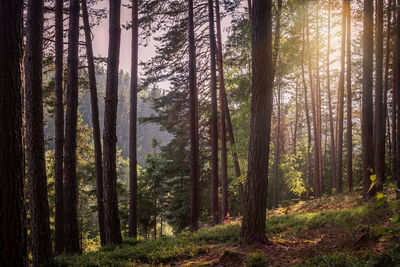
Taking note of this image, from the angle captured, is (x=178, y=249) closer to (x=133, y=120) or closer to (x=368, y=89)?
(x=133, y=120)

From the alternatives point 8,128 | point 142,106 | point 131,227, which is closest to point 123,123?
point 142,106

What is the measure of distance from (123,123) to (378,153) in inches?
4897

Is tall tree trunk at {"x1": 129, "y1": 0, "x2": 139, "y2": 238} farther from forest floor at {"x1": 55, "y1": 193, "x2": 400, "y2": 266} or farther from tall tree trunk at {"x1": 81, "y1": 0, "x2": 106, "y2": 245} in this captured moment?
forest floor at {"x1": 55, "y1": 193, "x2": 400, "y2": 266}

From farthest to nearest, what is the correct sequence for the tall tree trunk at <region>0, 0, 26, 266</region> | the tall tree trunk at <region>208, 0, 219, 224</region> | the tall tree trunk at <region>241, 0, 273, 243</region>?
the tall tree trunk at <region>208, 0, 219, 224</region>
the tall tree trunk at <region>241, 0, 273, 243</region>
the tall tree trunk at <region>0, 0, 26, 266</region>

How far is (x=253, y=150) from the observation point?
6137 mm

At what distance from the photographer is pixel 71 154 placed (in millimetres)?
9367

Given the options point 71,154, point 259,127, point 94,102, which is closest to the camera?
point 259,127

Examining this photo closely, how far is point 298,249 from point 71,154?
8.17 m

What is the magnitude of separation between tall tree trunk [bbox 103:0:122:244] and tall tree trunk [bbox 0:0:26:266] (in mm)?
4429

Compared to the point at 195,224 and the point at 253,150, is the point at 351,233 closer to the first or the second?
the point at 253,150

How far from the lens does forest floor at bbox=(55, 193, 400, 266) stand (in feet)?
14.5

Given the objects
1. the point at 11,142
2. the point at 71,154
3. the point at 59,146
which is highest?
the point at 11,142

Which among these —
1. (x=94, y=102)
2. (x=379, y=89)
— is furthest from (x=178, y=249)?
(x=379, y=89)

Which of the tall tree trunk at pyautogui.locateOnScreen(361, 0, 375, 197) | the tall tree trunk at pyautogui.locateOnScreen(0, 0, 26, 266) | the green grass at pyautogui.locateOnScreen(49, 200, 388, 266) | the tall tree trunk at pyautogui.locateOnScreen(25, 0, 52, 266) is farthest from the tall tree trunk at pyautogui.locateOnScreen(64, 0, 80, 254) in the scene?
the tall tree trunk at pyautogui.locateOnScreen(361, 0, 375, 197)
